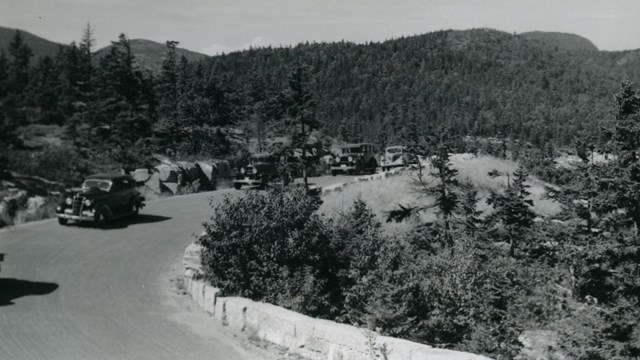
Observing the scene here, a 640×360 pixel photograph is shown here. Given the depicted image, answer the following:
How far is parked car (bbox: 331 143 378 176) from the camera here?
3800cm

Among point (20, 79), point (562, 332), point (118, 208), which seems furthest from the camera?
point (20, 79)

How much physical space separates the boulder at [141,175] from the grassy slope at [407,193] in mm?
9583

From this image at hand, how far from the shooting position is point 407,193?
989 inches

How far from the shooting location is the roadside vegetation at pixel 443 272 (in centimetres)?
890

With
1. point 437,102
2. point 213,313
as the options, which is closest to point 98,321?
point 213,313

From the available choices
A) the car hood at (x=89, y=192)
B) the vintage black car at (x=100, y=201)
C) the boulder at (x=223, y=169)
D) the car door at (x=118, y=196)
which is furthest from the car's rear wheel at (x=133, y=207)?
the boulder at (x=223, y=169)

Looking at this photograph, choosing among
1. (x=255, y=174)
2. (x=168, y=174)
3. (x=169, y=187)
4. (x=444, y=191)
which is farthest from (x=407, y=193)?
(x=168, y=174)

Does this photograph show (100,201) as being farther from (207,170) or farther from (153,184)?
(207,170)

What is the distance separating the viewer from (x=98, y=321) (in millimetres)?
Result: 9281

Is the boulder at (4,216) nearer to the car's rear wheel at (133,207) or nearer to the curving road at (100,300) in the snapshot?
the curving road at (100,300)

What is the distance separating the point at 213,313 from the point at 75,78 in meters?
60.8

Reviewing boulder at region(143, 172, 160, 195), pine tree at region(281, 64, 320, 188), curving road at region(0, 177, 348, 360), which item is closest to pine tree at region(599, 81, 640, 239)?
pine tree at region(281, 64, 320, 188)

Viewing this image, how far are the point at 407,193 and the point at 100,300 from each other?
16855 millimetres

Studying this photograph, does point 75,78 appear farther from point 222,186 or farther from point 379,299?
point 379,299
